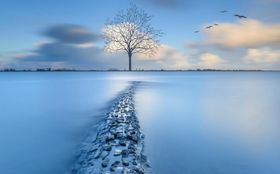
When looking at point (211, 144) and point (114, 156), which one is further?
point (211, 144)

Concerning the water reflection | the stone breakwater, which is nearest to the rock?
the stone breakwater

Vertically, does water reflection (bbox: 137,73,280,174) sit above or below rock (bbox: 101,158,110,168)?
below

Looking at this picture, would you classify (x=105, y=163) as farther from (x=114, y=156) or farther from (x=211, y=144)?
(x=211, y=144)

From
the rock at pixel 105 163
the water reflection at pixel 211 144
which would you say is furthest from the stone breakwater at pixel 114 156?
the water reflection at pixel 211 144

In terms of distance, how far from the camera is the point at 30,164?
5.25m

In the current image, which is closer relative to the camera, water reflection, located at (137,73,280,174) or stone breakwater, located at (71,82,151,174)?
stone breakwater, located at (71,82,151,174)

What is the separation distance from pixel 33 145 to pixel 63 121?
11.3 ft

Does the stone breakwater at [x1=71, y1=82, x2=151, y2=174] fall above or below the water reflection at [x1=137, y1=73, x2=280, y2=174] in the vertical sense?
above

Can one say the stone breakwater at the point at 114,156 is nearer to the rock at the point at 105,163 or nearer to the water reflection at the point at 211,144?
the rock at the point at 105,163

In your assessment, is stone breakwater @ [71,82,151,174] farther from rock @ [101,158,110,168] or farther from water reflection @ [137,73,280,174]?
water reflection @ [137,73,280,174]

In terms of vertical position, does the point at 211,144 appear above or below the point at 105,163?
below

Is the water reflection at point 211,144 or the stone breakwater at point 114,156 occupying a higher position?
the stone breakwater at point 114,156

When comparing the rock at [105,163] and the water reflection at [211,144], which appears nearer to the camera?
the rock at [105,163]

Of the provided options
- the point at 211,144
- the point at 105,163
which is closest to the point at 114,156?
the point at 105,163
